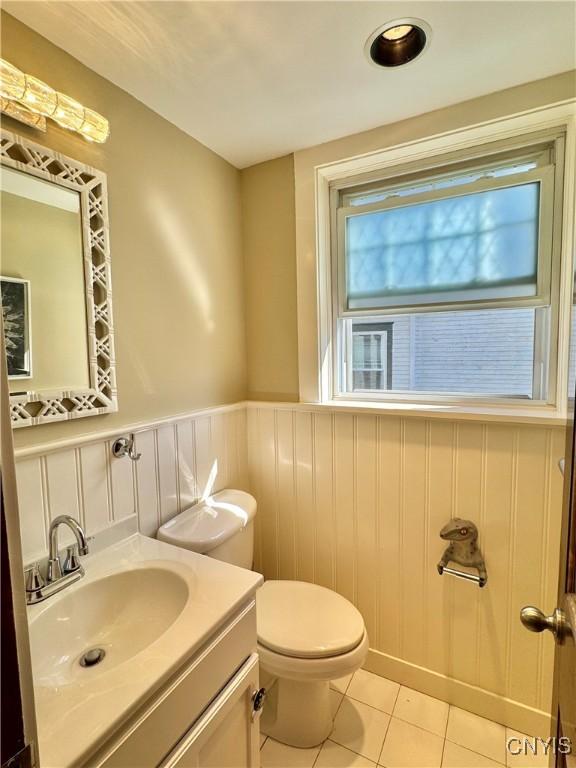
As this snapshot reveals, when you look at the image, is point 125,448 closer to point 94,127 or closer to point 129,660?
point 129,660

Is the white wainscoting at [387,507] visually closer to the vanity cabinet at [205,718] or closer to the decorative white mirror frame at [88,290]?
the decorative white mirror frame at [88,290]

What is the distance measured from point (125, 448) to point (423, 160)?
62.2 inches

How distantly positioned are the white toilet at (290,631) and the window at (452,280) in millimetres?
777

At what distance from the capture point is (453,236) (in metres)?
1.46

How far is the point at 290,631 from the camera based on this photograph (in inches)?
49.0

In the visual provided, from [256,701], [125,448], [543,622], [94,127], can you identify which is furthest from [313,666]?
[94,127]

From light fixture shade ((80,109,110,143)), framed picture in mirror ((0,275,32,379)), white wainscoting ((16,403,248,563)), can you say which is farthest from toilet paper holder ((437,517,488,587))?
light fixture shade ((80,109,110,143))

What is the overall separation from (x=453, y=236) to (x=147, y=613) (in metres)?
1.65

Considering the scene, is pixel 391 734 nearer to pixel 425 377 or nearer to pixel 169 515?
pixel 169 515

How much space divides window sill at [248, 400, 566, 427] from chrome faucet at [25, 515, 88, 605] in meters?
0.98

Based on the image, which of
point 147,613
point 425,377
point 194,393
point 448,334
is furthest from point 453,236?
point 147,613

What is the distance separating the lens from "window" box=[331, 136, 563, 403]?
134 cm

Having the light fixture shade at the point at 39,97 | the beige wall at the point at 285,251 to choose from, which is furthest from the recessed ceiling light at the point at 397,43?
the light fixture shade at the point at 39,97

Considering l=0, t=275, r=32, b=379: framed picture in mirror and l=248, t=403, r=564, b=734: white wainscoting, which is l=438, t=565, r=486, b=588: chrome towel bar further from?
l=0, t=275, r=32, b=379: framed picture in mirror
